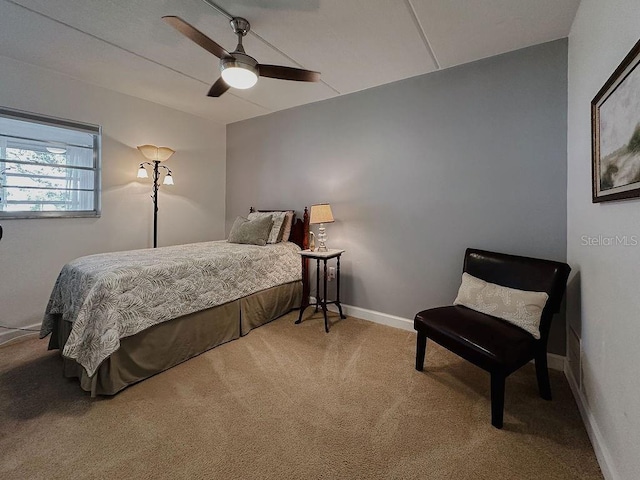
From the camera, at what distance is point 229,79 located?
2021 mm

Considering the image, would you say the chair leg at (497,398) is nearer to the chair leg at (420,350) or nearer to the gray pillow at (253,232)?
the chair leg at (420,350)

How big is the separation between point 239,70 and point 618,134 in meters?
2.07

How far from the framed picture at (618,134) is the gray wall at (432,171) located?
77 cm

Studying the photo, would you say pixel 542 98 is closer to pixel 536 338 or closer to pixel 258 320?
pixel 536 338

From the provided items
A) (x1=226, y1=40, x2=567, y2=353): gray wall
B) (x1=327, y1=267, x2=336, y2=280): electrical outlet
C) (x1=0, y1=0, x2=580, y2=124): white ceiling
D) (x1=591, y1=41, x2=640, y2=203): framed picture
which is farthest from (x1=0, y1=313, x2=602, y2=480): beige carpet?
(x1=0, y1=0, x2=580, y2=124): white ceiling

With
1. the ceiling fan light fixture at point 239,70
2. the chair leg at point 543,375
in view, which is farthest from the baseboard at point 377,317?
the ceiling fan light fixture at point 239,70

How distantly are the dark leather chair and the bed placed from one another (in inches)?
63.9

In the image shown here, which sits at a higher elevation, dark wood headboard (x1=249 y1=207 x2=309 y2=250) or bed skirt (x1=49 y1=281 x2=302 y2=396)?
dark wood headboard (x1=249 y1=207 x2=309 y2=250)

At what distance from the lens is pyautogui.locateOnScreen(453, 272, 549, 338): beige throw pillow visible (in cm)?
176

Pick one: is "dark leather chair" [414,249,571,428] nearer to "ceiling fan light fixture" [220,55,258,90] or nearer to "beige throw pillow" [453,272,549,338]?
"beige throw pillow" [453,272,549,338]

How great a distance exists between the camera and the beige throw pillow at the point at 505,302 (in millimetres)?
1763

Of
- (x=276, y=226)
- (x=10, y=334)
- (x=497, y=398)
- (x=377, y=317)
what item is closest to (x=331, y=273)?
(x=377, y=317)

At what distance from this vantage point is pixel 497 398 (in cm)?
158

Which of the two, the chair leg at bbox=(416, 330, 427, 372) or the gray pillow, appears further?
the gray pillow
